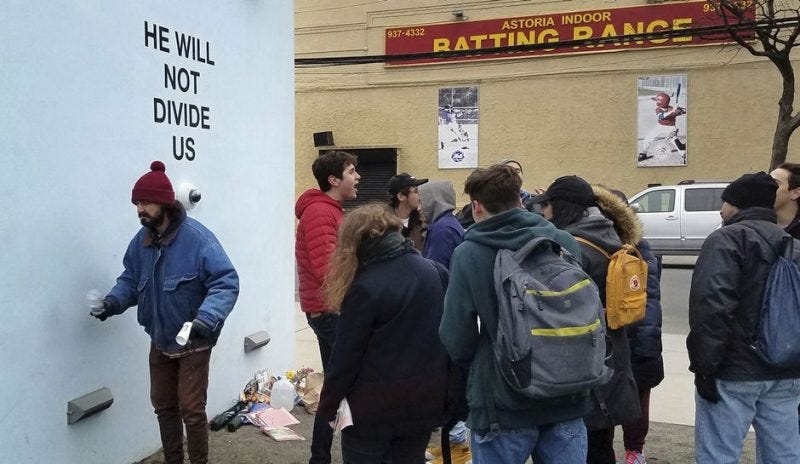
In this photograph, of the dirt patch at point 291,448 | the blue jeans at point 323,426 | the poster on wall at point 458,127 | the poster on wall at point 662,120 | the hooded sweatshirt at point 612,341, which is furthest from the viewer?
the poster on wall at point 458,127

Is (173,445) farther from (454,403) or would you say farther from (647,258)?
(647,258)

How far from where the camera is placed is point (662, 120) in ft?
57.2

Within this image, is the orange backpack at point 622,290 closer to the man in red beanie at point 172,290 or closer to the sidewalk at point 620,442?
the sidewalk at point 620,442

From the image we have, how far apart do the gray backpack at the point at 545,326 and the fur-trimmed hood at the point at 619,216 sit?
3.75 feet

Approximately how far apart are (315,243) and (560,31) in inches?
652

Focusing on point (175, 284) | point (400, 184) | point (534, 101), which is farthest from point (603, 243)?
point (534, 101)

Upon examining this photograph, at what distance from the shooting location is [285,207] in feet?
18.4

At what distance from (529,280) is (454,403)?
83cm

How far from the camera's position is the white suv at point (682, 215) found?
1449 cm

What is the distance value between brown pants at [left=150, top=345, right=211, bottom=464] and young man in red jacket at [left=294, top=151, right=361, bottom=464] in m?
0.64

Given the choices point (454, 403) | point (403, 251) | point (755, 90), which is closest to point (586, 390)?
point (454, 403)

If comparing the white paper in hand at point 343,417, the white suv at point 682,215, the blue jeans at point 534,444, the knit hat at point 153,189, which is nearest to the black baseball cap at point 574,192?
the blue jeans at point 534,444

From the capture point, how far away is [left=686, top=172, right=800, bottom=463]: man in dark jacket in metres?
2.82

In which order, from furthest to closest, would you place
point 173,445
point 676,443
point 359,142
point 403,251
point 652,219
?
point 359,142 < point 652,219 < point 676,443 < point 173,445 < point 403,251
